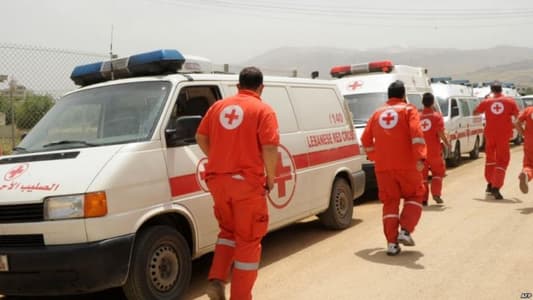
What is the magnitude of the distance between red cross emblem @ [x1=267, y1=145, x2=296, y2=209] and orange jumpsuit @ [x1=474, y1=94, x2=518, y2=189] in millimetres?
4960

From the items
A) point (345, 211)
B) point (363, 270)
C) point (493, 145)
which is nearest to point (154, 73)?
point (363, 270)

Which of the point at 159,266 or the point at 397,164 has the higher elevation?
the point at 397,164

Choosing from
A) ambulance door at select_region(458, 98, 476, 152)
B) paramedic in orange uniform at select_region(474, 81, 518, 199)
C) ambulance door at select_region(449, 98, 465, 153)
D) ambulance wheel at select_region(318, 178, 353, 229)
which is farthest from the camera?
ambulance door at select_region(458, 98, 476, 152)

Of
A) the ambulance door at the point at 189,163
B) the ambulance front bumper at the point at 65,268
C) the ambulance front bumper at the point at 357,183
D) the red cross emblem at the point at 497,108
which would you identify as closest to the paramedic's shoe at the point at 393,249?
the ambulance front bumper at the point at 357,183

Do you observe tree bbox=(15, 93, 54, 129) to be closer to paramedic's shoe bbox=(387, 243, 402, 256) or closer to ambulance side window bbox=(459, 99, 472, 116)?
paramedic's shoe bbox=(387, 243, 402, 256)

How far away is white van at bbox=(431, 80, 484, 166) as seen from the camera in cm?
1488

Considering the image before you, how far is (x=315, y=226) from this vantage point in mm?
7984

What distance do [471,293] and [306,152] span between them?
8.54 ft

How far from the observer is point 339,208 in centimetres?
761

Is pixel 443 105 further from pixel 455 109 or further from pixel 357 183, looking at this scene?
pixel 357 183

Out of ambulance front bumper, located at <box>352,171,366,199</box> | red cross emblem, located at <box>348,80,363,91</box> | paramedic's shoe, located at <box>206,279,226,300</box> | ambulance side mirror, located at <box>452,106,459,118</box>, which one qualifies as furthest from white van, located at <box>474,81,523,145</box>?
paramedic's shoe, located at <box>206,279,226,300</box>

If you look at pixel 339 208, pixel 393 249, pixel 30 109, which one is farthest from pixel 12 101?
pixel 393 249

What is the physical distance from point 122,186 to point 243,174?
0.98 metres

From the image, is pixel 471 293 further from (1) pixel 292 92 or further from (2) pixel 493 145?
(2) pixel 493 145
